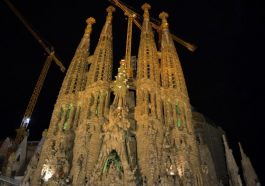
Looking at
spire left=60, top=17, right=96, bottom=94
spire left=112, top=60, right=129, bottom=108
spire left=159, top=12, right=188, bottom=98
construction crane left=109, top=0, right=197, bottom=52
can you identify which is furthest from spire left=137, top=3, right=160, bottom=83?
construction crane left=109, top=0, right=197, bottom=52

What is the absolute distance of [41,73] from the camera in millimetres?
50219

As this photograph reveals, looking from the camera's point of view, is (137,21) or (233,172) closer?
(233,172)

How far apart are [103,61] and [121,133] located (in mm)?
10822

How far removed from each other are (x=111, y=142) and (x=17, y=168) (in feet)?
44.8

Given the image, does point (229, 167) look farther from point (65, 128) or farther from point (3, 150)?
point (3, 150)

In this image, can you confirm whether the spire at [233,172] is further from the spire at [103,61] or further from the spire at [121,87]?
the spire at [103,61]

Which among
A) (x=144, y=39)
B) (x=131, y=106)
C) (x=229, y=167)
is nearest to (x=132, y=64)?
(x=144, y=39)

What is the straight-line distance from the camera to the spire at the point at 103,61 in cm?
3219

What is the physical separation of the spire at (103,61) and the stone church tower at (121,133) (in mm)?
109

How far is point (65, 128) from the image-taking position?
→ 2878cm

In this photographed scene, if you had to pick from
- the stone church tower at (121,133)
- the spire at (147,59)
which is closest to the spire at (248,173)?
the stone church tower at (121,133)

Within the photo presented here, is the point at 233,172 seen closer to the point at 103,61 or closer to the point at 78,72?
the point at 103,61

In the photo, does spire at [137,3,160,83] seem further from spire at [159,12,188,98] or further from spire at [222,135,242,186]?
spire at [222,135,242,186]

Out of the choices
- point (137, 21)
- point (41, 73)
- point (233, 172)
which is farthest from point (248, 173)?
point (41, 73)
